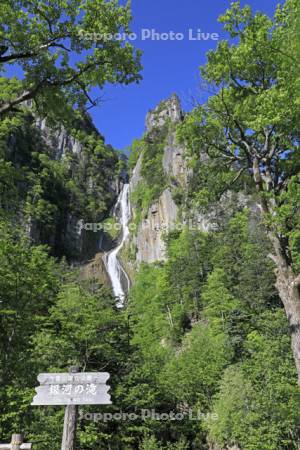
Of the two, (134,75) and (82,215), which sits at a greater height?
(82,215)

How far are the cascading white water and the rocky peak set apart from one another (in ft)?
47.7

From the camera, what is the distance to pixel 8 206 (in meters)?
7.98

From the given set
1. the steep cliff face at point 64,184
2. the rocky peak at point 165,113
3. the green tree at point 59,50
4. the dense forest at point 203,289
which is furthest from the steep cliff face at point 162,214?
the green tree at point 59,50

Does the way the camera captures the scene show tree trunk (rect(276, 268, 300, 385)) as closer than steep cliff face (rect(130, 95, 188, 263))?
Yes

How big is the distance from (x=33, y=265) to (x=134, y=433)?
415 inches

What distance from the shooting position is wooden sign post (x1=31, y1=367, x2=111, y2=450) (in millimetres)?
5422

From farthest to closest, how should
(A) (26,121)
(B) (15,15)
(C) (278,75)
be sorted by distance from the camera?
(A) (26,121)
(C) (278,75)
(B) (15,15)

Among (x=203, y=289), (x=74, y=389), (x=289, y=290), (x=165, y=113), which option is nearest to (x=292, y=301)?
(x=289, y=290)

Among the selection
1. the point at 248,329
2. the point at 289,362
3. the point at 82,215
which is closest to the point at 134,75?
the point at 289,362

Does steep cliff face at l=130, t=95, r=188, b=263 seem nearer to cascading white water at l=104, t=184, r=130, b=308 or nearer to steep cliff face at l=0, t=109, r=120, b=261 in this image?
cascading white water at l=104, t=184, r=130, b=308

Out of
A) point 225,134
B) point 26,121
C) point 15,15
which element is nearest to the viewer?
point 15,15

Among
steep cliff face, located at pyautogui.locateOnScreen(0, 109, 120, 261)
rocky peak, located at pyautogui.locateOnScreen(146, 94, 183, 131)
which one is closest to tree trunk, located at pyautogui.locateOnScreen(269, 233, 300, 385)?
steep cliff face, located at pyautogui.locateOnScreen(0, 109, 120, 261)

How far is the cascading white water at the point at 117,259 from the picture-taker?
52.4 meters

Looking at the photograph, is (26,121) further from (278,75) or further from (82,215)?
(278,75)
